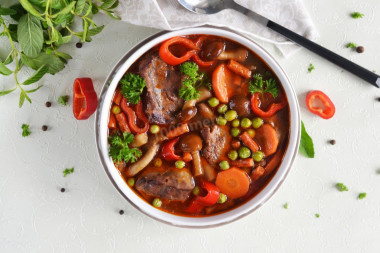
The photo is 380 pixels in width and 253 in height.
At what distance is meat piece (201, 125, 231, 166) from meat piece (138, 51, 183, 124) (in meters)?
0.32

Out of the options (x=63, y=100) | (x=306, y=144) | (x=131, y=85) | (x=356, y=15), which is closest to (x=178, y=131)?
(x=131, y=85)

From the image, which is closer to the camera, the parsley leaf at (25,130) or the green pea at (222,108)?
the green pea at (222,108)

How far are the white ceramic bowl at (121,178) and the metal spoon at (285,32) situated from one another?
26cm

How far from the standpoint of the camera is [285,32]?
3.48 meters

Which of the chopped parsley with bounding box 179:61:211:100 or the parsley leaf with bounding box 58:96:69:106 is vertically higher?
the chopped parsley with bounding box 179:61:211:100

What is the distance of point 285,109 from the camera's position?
343 cm

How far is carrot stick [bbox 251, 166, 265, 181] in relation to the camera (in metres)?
3.47

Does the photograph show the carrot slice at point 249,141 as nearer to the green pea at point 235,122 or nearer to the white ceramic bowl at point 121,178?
the green pea at point 235,122

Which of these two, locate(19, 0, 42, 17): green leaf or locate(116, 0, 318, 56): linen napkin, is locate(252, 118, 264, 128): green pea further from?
locate(19, 0, 42, 17): green leaf

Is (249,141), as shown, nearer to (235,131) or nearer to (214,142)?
(235,131)

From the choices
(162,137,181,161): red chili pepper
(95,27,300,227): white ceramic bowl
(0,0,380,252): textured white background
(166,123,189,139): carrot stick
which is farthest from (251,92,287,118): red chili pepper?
(162,137,181,161): red chili pepper

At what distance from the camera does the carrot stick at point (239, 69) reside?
11.2 feet

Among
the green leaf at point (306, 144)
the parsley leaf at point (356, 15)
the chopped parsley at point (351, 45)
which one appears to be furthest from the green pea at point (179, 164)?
the parsley leaf at point (356, 15)

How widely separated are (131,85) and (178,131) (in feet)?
1.80
